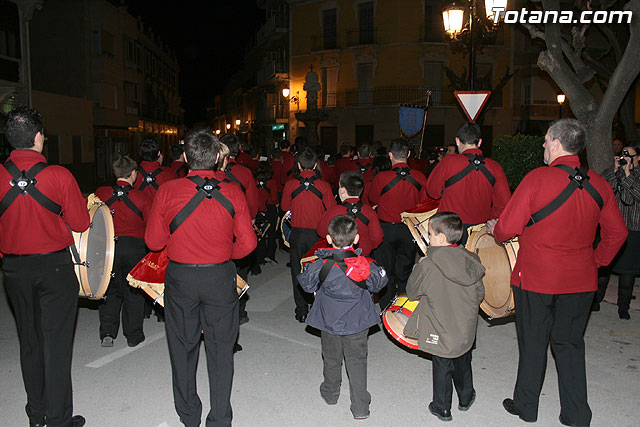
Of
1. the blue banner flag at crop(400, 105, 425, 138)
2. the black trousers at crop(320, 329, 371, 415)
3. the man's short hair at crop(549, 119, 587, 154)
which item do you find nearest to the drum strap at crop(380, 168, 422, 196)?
the black trousers at crop(320, 329, 371, 415)

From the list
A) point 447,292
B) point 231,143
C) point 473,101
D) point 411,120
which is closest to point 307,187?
point 231,143

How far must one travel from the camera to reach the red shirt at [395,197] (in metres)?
6.86

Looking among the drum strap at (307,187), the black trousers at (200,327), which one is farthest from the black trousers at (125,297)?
the black trousers at (200,327)

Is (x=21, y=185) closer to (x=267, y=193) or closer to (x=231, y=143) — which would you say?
(x=231, y=143)

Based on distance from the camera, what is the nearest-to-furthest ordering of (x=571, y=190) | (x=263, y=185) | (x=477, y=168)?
(x=571, y=190) → (x=477, y=168) → (x=263, y=185)

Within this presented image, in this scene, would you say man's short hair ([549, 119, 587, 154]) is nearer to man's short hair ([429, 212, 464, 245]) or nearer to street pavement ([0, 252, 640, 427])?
man's short hair ([429, 212, 464, 245])

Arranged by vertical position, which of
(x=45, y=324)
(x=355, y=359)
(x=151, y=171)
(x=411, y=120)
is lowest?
(x=355, y=359)

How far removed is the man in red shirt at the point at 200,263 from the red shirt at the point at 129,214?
1.86 meters

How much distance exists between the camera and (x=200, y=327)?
13.2ft

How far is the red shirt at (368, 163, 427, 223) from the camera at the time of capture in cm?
686

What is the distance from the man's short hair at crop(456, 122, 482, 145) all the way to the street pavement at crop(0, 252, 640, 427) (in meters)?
2.22

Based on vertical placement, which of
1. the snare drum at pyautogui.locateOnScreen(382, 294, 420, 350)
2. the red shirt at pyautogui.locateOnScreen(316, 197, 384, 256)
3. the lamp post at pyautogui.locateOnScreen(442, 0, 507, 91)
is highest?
the lamp post at pyautogui.locateOnScreen(442, 0, 507, 91)

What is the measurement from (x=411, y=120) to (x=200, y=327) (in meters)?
9.91

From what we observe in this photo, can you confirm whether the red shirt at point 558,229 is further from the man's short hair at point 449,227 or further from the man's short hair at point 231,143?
the man's short hair at point 231,143
